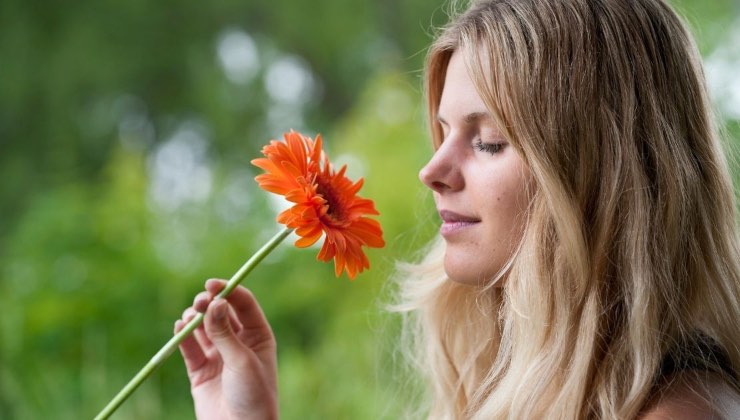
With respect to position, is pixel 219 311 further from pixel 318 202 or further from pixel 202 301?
pixel 318 202

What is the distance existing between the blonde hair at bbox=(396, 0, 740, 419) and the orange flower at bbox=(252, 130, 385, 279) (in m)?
0.19

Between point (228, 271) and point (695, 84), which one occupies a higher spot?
point (695, 84)

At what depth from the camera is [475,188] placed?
1070 millimetres

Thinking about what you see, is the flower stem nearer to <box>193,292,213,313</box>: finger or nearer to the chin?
<box>193,292,213,313</box>: finger

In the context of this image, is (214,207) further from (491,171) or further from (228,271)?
(491,171)

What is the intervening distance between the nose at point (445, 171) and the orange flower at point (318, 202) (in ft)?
0.29

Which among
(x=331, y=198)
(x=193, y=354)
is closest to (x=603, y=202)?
(x=331, y=198)

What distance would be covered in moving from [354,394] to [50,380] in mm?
808

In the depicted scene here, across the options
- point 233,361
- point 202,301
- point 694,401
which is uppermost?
point 202,301

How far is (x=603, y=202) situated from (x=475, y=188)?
0.15 meters

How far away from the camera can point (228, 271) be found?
3.28 metres

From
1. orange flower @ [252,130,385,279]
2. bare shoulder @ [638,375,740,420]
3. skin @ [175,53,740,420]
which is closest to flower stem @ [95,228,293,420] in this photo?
orange flower @ [252,130,385,279]

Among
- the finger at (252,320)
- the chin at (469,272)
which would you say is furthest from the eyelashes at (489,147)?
the finger at (252,320)

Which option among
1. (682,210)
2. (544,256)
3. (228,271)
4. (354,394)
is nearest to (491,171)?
(544,256)
